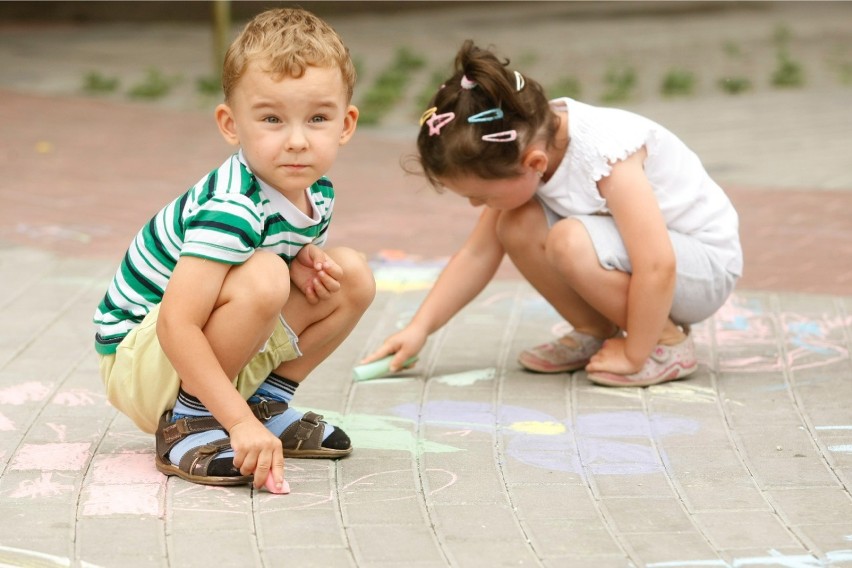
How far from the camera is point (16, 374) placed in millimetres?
3527

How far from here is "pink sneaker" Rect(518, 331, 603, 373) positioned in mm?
3604

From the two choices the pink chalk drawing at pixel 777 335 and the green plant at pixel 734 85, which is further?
the green plant at pixel 734 85

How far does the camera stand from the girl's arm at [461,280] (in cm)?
361

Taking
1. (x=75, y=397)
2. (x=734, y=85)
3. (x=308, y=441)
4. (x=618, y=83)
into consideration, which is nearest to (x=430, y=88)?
(x=618, y=83)

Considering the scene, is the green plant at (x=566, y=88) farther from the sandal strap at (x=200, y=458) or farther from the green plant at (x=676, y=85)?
the sandal strap at (x=200, y=458)

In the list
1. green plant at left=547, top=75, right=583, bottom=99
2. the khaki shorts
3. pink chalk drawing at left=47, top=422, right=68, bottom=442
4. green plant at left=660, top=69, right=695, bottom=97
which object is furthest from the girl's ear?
green plant at left=660, top=69, right=695, bottom=97

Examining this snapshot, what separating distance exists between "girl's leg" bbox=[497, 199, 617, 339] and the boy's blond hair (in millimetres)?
877

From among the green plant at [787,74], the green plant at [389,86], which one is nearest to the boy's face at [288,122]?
the green plant at [389,86]

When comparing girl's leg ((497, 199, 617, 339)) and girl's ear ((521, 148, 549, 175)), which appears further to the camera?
girl's leg ((497, 199, 617, 339))

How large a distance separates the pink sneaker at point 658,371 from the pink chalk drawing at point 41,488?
1.40 metres

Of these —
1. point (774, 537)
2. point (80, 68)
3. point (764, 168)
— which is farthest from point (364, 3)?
point (774, 537)

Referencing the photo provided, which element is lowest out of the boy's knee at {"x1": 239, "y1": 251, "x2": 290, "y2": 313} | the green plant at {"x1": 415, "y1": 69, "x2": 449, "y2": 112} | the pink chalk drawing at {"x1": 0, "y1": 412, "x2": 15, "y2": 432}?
the green plant at {"x1": 415, "y1": 69, "x2": 449, "y2": 112}

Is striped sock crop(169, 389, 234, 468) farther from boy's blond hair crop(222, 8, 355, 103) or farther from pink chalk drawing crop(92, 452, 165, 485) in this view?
boy's blond hair crop(222, 8, 355, 103)

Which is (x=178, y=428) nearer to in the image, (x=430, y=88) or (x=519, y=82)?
(x=519, y=82)
